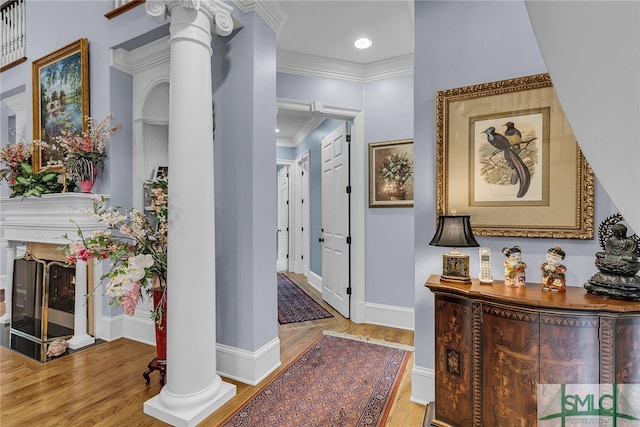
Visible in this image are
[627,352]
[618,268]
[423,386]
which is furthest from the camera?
[423,386]

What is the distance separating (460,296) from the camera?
1.59 meters

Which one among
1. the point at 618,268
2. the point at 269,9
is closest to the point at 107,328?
the point at 269,9

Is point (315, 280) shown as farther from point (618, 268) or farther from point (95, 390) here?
point (618, 268)

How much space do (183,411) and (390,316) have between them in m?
2.14

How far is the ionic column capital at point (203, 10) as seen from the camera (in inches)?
72.3

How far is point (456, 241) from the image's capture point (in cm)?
168

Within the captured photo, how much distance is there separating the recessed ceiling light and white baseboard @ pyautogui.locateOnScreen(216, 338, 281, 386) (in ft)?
9.00

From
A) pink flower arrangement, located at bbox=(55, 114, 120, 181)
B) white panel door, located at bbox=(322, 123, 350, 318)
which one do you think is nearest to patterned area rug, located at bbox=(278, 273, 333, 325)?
white panel door, located at bbox=(322, 123, 350, 318)

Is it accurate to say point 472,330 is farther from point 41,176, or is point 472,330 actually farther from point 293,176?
point 293,176

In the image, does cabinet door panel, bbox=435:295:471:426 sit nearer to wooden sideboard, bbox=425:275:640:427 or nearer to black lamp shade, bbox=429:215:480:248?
wooden sideboard, bbox=425:275:640:427

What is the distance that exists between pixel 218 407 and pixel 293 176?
5.02 meters

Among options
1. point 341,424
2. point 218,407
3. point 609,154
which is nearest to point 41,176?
point 218,407

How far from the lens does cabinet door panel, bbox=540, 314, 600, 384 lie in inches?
51.1

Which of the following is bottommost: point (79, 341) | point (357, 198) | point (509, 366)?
point (79, 341)
